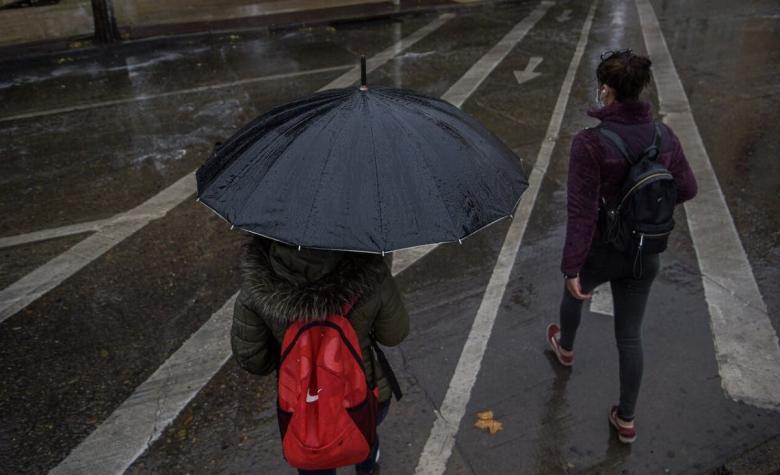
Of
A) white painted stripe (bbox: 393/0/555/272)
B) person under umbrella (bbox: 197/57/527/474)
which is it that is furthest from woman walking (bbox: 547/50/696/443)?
white painted stripe (bbox: 393/0/555/272)

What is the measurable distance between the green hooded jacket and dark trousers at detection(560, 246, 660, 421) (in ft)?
3.93

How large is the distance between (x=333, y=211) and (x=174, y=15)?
1410cm

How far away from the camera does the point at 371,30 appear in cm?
1370

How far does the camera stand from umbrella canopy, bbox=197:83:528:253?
234 centimetres

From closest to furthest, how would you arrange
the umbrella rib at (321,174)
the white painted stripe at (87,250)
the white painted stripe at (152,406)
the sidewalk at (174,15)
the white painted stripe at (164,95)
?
the umbrella rib at (321,174), the white painted stripe at (152,406), the white painted stripe at (87,250), the white painted stripe at (164,95), the sidewalk at (174,15)

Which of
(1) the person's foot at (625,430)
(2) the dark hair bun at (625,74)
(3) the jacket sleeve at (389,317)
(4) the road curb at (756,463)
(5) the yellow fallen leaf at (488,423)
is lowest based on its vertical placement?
(4) the road curb at (756,463)

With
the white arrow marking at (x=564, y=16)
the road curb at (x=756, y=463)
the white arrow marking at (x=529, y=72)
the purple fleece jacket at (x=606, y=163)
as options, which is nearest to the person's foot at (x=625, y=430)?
the road curb at (x=756, y=463)

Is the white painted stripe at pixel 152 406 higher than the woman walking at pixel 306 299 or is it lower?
lower

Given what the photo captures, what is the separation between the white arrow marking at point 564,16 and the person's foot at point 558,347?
11.2 metres

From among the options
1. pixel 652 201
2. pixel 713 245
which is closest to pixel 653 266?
pixel 652 201

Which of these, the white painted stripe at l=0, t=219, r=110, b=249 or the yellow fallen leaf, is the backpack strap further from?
the white painted stripe at l=0, t=219, r=110, b=249

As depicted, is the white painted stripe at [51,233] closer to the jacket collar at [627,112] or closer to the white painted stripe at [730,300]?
the jacket collar at [627,112]

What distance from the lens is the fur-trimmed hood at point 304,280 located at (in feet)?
8.02

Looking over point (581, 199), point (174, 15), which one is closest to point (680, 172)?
point (581, 199)
